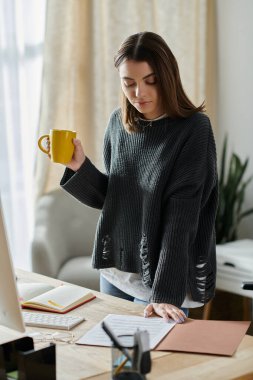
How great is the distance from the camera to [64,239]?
3545 millimetres

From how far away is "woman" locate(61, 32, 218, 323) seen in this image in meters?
1.78

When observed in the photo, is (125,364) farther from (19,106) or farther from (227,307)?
(227,307)

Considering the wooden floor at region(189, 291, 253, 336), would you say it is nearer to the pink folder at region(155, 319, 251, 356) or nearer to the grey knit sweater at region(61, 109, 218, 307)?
the grey knit sweater at region(61, 109, 218, 307)

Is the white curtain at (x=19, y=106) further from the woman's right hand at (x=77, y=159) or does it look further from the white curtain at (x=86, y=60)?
the woman's right hand at (x=77, y=159)

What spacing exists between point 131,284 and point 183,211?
31 cm

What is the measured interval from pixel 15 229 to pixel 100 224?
68.4 inches

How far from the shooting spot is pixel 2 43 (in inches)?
136

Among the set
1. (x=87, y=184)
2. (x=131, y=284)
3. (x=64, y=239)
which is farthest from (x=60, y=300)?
(x=64, y=239)

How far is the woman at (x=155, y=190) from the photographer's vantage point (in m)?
1.78

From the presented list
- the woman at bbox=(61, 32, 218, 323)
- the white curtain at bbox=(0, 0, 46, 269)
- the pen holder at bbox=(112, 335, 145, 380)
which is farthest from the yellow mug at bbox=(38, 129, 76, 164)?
the white curtain at bbox=(0, 0, 46, 269)

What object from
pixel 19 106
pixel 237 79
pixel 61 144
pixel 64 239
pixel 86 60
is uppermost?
pixel 86 60

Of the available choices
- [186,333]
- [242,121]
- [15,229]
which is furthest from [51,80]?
[186,333]

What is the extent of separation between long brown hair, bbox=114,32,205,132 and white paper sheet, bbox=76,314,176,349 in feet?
1.92

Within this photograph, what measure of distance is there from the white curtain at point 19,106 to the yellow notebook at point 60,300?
68.4 inches
